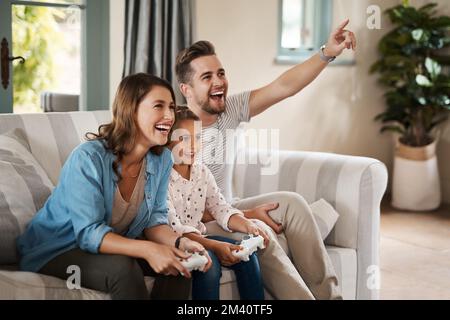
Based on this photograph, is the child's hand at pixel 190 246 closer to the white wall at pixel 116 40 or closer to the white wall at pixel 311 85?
the white wall at pixel 116 40

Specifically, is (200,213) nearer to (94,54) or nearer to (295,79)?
(295,79)

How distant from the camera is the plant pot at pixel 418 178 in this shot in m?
4.36

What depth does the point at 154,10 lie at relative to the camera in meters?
3.28

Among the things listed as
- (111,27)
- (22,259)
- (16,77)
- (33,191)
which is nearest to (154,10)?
(111,27)

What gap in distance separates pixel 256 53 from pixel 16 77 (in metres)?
1.41

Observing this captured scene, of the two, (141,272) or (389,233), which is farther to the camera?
(389,233)

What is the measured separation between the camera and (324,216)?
7.01ft

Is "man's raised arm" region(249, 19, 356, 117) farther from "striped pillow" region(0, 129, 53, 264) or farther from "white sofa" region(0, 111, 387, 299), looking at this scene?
"striped pillow" region(0, 129, 53, 264)

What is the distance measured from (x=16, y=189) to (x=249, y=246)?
600mm

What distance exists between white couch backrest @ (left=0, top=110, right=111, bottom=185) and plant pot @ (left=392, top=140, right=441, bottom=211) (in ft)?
8.84

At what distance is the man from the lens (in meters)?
1.81

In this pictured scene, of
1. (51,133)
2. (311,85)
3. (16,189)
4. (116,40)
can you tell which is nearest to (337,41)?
(51,133)

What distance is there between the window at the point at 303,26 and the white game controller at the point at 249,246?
8.26 ft

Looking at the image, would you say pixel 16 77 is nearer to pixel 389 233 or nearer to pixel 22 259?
pixel 22 259
